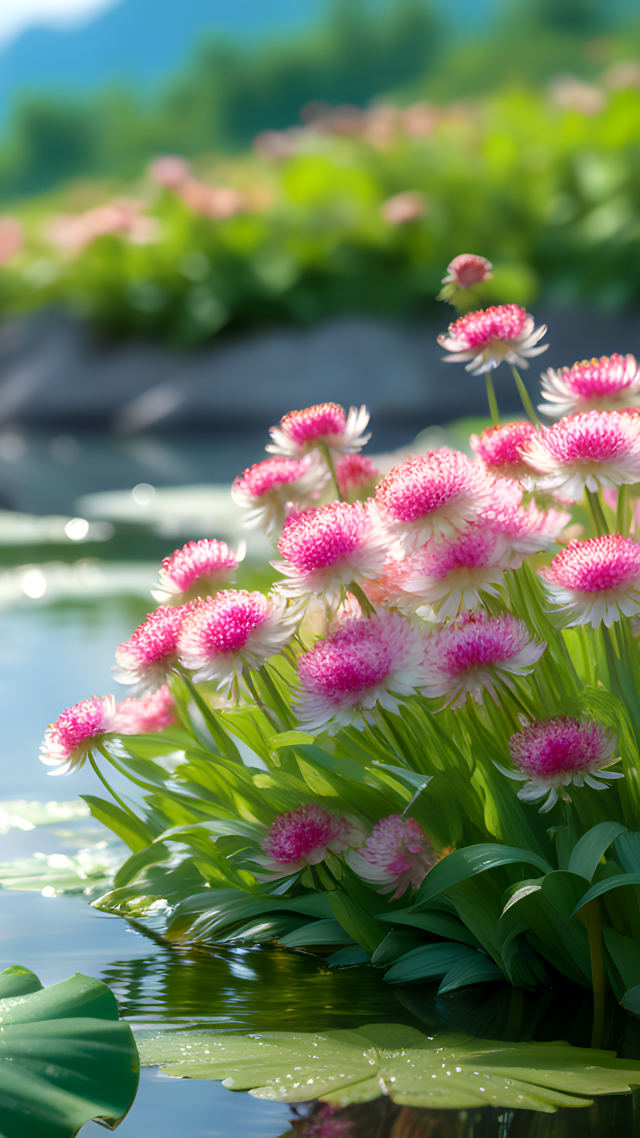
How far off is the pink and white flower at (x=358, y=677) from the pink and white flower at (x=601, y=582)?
0.42 ft

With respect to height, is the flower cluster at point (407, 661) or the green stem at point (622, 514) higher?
the green stem at point (622, 514)

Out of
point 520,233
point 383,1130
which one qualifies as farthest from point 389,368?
point 383,1130

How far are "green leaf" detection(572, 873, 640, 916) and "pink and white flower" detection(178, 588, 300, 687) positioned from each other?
328mm

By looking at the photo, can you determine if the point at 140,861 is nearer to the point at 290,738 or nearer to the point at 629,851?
the point at 290,738

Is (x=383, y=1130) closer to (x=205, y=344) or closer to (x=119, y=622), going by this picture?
(x=119, y=622)

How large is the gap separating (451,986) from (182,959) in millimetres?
278

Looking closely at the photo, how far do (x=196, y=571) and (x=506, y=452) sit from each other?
329 mm

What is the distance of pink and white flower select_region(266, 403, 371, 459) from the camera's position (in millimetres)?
1238

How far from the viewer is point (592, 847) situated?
973 millimetres

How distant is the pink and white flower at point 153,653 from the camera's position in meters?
1.16

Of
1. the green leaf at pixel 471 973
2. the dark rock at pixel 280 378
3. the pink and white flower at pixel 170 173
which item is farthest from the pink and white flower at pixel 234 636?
the pink and white flower at pixel 170 173

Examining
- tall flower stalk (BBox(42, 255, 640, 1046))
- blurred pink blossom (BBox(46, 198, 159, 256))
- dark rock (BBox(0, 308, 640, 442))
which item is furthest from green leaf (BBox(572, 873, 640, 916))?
blurred pink blossom (BBox(46, 198, 159, 256))

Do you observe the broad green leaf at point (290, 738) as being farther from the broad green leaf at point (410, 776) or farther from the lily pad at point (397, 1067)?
the lily pad at point (397, 1067)

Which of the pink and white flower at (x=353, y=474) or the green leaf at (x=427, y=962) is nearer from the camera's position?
the green leaf at (x=427, y=962)
